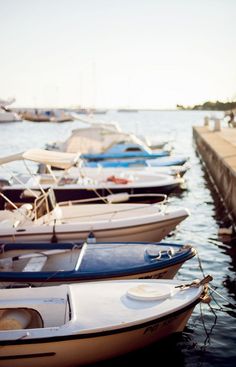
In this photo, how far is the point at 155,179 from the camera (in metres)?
17.9

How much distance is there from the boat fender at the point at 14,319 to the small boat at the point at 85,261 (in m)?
1.18

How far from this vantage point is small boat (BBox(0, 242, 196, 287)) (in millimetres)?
8219

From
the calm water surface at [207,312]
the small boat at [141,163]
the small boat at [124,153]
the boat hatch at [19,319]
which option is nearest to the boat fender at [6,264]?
the boat hatch at [19,319]

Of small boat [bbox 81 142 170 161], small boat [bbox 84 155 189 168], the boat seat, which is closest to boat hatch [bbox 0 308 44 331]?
the boat seat

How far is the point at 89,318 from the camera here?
6395 mm

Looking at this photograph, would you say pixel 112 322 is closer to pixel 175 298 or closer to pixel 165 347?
pixel 175 298

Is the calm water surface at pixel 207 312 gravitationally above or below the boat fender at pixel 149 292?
below

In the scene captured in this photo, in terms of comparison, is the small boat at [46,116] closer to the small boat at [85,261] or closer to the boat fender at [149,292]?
the small boat at [85,261]

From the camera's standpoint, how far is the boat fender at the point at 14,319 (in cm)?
671

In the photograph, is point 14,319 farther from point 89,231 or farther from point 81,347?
point 89,231

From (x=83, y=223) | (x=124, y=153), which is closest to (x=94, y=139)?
(x=124, y=153)

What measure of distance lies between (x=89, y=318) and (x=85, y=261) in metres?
2.53

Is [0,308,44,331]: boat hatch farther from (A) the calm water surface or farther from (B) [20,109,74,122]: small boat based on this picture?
(B) [20,109,74,122]: small boat

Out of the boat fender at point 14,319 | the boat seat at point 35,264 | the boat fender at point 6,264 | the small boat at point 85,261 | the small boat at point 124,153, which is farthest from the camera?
the small boat at point 124,153
